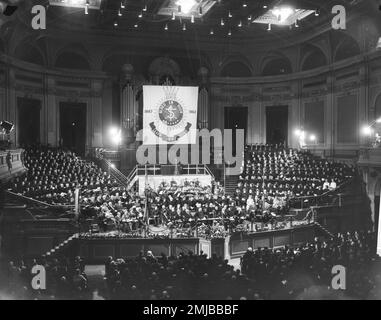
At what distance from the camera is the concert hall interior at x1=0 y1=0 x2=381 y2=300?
9469mm

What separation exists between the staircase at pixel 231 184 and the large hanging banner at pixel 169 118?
6.84 feet

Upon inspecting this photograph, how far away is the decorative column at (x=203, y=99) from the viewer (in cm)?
1966

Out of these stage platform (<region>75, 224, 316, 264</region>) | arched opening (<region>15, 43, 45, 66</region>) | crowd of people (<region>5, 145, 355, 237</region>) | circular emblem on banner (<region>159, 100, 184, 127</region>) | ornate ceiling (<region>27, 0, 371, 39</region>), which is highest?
ornate ceiling (<region>27, 0, 371, 39</region>)

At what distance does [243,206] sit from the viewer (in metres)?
14.1

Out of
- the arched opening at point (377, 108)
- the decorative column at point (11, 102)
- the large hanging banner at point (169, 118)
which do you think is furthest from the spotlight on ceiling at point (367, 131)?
the decorative column at point (11, 102)

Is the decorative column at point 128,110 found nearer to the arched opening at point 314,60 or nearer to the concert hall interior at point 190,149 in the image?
the concert hall interior at point 190,149

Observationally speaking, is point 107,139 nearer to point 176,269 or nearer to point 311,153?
point 311,153

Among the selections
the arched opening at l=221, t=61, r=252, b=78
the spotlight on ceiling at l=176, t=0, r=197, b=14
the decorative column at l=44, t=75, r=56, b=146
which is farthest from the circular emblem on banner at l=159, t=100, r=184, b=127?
the arched opening at l=221, t=61, r=252, b=78

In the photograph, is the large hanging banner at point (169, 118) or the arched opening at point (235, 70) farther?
the arched opening at point (235, 70)

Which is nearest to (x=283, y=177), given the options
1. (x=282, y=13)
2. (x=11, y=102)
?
(x=282, y=13)

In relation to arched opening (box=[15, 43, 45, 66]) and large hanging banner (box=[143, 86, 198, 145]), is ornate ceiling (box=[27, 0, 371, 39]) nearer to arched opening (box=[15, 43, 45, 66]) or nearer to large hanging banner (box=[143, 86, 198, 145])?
arched opening (box=[15, 43, 45, 66])

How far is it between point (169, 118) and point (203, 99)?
347 cm

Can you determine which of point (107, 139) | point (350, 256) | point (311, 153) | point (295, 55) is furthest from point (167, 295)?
point (295, 55)

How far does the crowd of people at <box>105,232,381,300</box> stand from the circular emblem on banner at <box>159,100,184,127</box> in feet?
26.6
